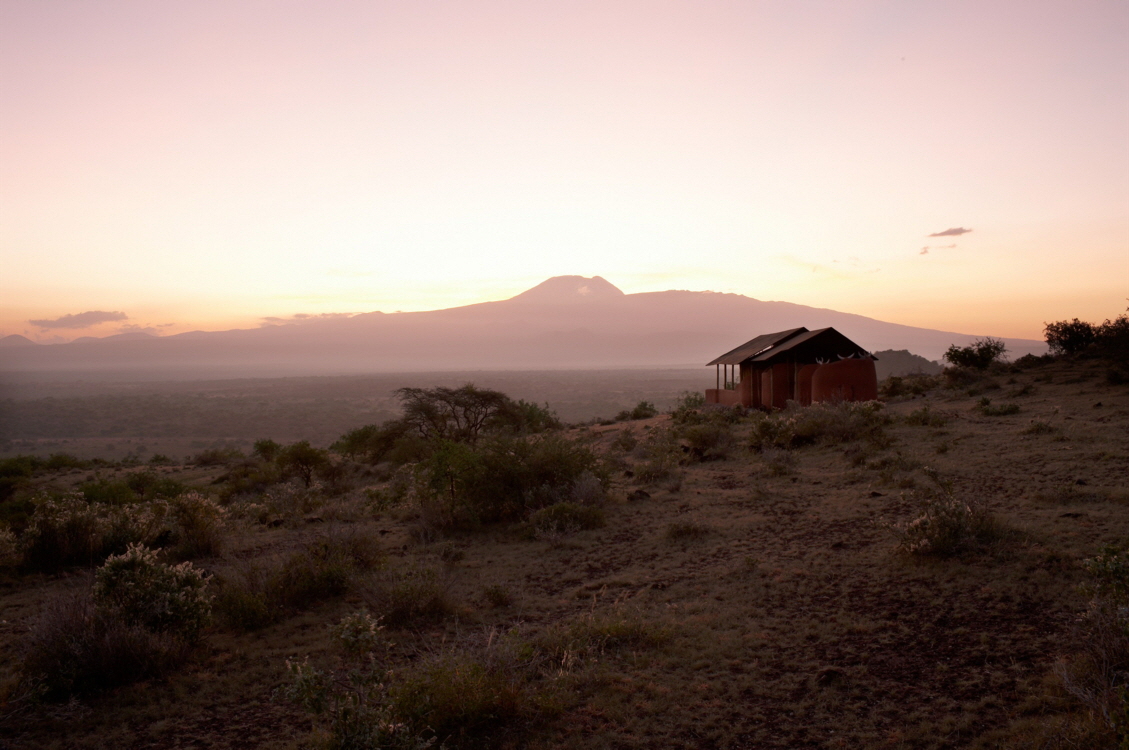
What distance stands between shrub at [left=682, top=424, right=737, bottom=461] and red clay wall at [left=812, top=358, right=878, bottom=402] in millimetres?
5499

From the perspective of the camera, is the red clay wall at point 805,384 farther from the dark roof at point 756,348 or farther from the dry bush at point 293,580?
the dry bush at point 293,580

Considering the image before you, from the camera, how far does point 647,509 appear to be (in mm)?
10523

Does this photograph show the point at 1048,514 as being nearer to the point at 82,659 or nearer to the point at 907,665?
the point at 907,665

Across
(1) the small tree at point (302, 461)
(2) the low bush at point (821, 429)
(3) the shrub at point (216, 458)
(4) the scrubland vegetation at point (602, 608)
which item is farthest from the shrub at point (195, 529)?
(3) the shrub at point (216, 458)

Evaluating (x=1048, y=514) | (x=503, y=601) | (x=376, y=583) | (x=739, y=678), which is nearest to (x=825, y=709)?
(x=739, y=678)

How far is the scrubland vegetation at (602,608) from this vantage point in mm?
4031

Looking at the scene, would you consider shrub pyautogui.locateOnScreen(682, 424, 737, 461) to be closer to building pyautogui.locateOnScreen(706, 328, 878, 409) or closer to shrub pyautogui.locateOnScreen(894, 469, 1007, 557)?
building pyautogui.locateOnScreen(706, 328, 878, 409)

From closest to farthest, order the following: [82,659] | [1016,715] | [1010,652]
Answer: [1016,715] → [1010,652] → [82,659]

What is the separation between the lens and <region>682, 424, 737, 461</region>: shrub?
1486 cm

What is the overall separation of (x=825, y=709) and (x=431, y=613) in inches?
154

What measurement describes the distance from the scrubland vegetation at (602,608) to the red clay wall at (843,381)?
7.14 m

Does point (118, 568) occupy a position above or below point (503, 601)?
above

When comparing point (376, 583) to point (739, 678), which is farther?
point (376, 583)

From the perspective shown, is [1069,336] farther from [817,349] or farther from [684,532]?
[684,532]
